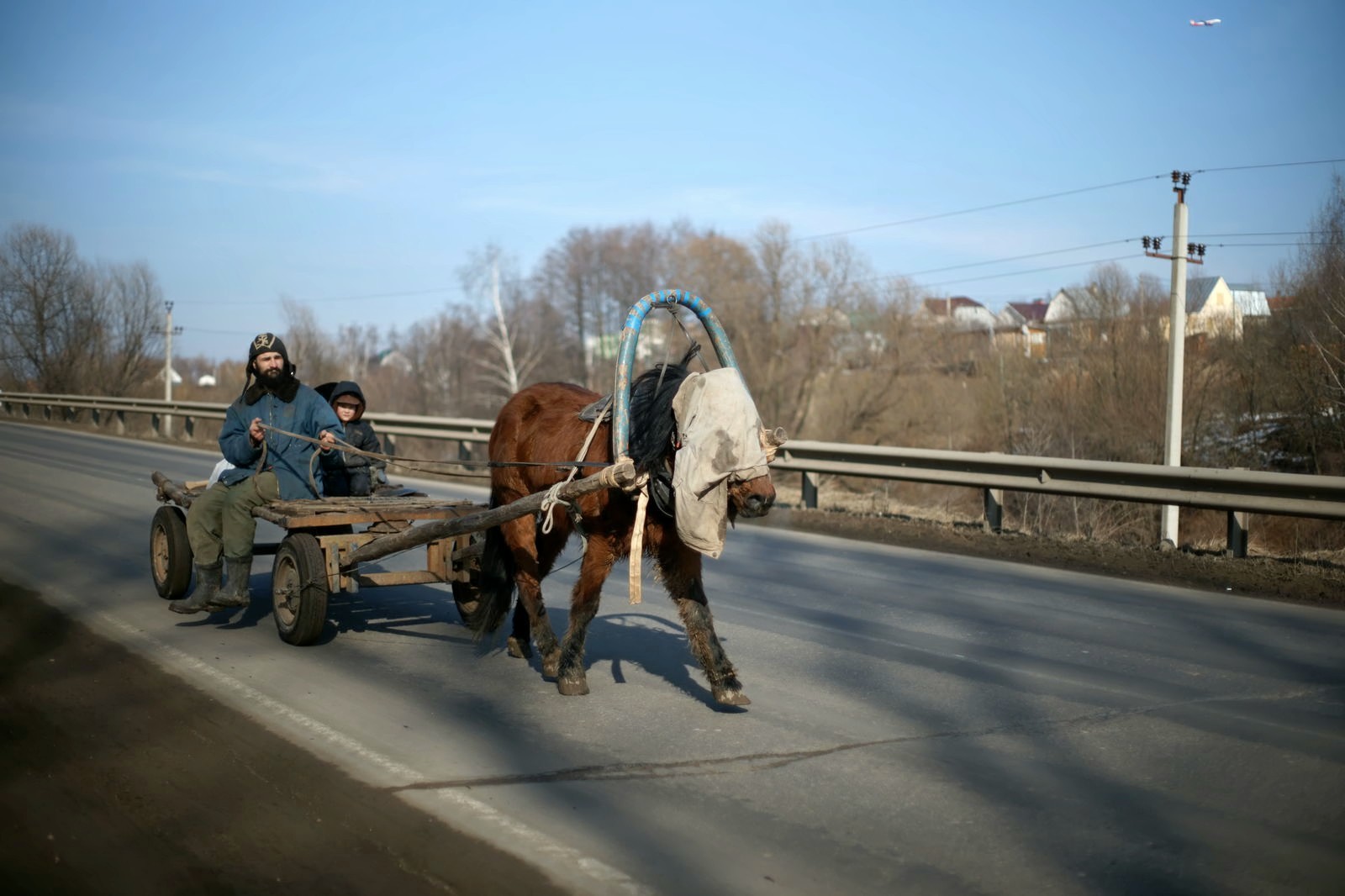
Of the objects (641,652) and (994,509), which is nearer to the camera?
(641,652)

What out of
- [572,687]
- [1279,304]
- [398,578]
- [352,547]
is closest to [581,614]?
[572,687]

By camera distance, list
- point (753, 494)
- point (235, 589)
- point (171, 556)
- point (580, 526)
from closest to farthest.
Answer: point (753, 494), point (580, 526), point (235, 589), point (171, 556)

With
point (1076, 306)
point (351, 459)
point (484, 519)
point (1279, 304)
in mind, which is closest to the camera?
point (484, 519)

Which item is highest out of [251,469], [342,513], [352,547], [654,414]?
[654,414]

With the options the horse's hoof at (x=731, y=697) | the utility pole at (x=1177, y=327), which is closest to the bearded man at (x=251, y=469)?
the horse's hoof at (x=731, y=697)

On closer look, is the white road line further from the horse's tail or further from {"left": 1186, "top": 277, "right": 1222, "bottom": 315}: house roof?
{"left": 1186, "top": 277, "right": 1222, "bottom": 315}: house roof

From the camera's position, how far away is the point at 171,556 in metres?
8.47

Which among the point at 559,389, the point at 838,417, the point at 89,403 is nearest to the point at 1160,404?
the point at 838,417

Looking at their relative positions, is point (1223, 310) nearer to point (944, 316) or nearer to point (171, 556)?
point (944, 316)

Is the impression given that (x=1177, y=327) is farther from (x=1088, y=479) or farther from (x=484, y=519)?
(x=484, y=519)

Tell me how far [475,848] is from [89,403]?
113 feet

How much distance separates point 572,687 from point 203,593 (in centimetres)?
300

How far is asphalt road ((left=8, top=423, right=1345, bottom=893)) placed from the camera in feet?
→ 13.9

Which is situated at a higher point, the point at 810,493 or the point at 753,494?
the point at 753,494
